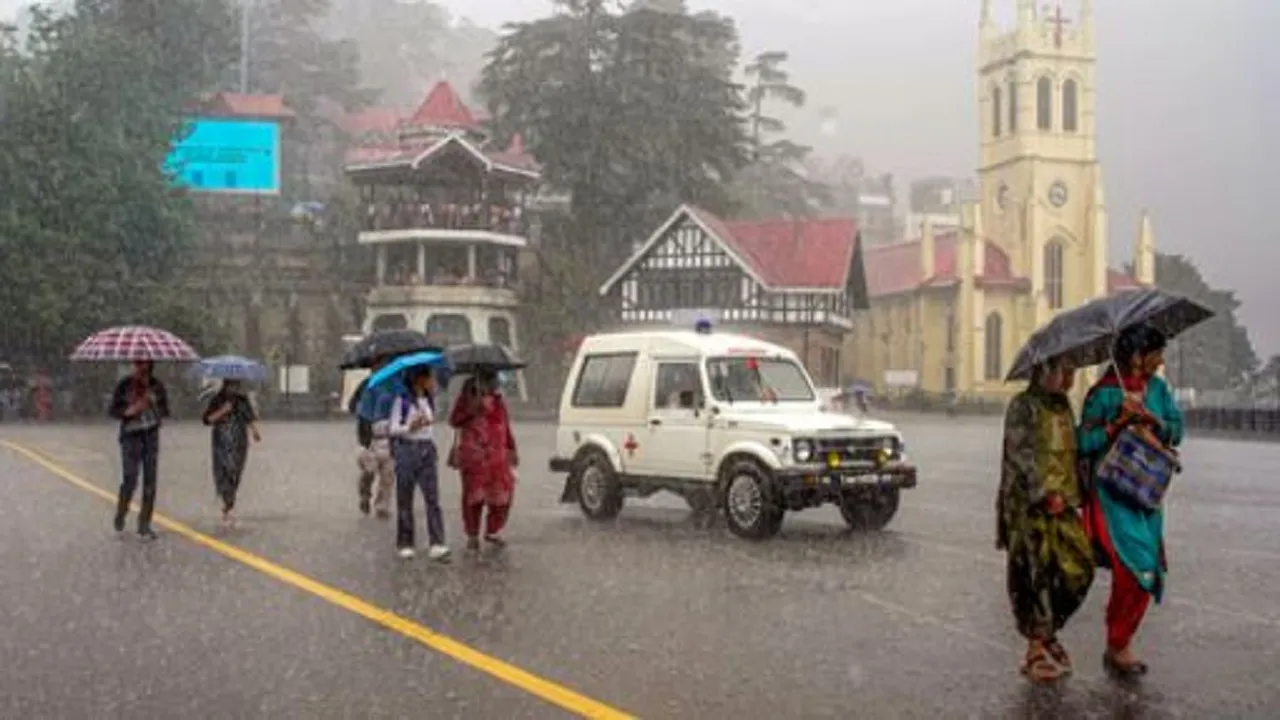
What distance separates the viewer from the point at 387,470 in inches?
637

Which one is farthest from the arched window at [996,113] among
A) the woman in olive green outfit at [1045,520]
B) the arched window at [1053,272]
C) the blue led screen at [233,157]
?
the woman in olive green outfit at [1045,520]

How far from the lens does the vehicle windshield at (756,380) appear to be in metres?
14.9

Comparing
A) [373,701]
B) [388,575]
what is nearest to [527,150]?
[388,575]

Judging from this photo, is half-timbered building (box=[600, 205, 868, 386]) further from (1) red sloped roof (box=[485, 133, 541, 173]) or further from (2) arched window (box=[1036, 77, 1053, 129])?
(2) arched window (box=[1036, 77, 1053, 129])

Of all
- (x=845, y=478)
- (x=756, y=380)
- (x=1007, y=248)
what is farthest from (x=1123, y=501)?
(x=1007, y=248)

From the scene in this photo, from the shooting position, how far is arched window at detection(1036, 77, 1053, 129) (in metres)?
88.1

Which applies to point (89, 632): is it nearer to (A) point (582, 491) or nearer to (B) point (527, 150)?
(A) point (582, 491)

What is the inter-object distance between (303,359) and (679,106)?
2237cm

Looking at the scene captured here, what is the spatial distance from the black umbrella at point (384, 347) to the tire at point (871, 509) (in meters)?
4.80

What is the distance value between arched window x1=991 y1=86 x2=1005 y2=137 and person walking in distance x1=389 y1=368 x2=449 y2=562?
84105mm

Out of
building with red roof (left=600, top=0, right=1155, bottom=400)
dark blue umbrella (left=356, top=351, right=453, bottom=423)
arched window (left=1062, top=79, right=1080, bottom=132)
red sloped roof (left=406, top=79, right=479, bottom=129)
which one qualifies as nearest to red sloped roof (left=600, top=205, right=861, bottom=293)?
red sloped roof (left=406, top=79, right=479, bottom=129)

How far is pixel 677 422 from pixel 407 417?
3.78 m

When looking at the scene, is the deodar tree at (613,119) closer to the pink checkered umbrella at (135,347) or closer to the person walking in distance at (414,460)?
the pink checkered umbrella at (135,347)

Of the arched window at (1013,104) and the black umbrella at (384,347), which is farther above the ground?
the arched window at (1013,104)
